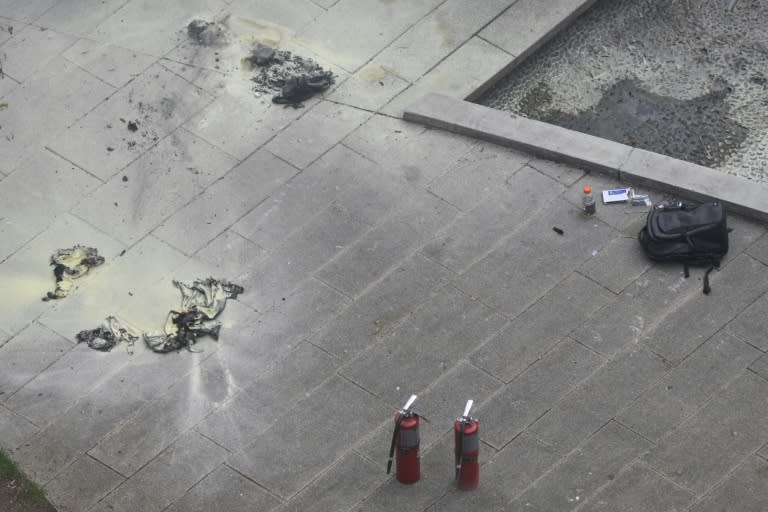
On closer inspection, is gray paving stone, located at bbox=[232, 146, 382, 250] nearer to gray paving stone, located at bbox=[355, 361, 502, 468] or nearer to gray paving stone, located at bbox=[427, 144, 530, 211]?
gray paving stone, located at bbox=[427, 144, 530, 211]

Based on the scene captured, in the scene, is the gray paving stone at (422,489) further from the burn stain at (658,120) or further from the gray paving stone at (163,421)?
the burn stain at (658,120)

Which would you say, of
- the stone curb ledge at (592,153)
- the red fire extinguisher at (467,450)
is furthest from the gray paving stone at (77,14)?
the red fire extinguisher at (467,450)

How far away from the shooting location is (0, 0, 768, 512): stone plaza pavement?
11461mm

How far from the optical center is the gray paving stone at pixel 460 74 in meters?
14.8

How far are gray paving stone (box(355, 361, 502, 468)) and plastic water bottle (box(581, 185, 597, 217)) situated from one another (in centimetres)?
229

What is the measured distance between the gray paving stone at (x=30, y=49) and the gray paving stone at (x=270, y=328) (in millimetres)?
4826

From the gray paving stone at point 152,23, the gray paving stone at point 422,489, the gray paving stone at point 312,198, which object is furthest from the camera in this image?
the gray paving stone at point 152,23

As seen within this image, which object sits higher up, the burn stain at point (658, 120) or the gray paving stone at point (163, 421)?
the burn stain at point (658, 120)

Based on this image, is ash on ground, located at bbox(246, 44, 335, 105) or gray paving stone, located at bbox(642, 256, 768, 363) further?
ash on ground, located at bbox(246, 44, 335, 105)

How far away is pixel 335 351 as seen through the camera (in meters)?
12.4

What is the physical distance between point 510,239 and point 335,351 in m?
2.24

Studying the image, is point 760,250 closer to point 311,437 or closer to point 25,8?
point 311,437

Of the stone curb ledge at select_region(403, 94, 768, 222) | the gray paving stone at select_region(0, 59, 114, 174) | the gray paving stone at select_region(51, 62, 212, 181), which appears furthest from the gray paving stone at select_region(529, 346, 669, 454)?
the gray paving stone at select_region(0, 59, 114, 174)

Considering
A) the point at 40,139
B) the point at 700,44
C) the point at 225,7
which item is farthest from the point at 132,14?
the point at 700,44
